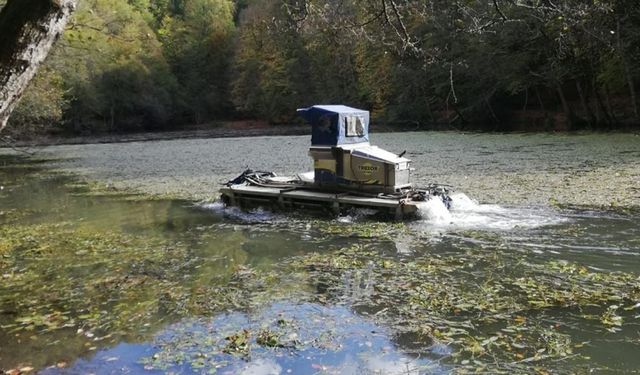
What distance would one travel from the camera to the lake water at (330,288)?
457 cm

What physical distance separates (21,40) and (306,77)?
48.4 m

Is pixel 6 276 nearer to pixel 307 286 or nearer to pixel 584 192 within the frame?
pixel 307 286

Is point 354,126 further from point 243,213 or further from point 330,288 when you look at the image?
point 330,288

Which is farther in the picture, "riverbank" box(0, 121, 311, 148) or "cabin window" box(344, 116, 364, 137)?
"riverbank" box(0, 121, 311, 148)

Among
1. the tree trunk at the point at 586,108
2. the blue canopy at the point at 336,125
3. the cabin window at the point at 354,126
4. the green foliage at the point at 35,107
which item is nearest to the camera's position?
the blue canopy at the point at 336,125

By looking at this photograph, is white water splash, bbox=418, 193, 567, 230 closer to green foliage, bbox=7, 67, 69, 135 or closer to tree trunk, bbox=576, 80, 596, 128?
green foliage, bbox=7, 67, 69, 135

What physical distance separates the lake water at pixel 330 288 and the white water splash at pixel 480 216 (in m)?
0.04

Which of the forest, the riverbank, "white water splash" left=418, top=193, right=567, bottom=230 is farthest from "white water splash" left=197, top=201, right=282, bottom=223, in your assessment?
the riverbank

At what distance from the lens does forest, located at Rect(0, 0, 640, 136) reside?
22141 millimetres

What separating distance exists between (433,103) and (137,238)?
33.6 metres

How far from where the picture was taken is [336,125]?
441 inches

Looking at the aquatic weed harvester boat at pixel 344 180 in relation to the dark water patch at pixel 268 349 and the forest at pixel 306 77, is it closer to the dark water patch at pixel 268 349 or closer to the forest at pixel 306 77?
the forest at pixel 306 77

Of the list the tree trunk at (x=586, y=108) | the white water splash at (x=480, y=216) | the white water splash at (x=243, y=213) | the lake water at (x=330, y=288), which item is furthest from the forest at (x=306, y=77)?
the white water splash at (x=480, y=216)

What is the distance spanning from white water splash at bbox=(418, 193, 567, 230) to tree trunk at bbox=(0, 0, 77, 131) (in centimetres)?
742
